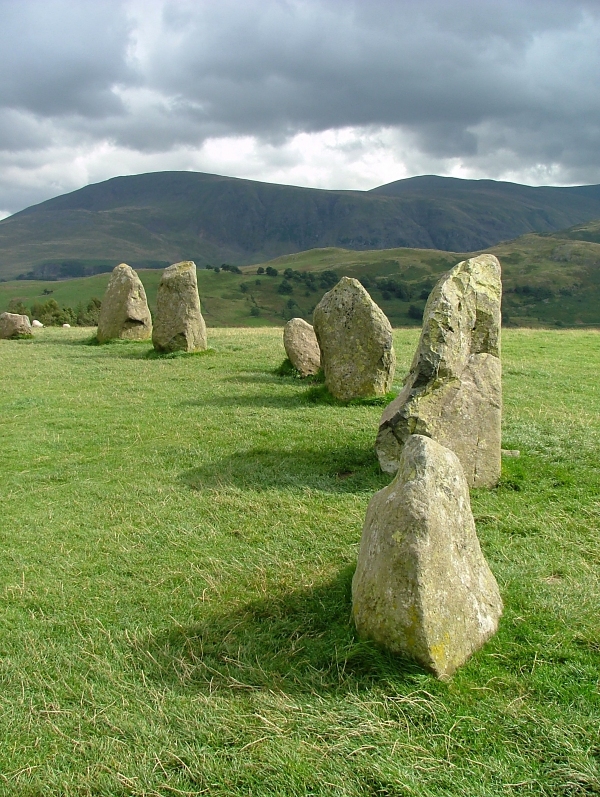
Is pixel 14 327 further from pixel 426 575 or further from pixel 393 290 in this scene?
pixel 393 290

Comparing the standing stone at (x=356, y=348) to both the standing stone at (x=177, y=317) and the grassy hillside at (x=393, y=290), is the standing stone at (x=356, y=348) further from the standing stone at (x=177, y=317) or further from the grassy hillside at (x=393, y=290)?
the grassy hillside at (x=393, y=290)

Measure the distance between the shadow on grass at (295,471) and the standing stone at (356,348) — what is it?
373cm

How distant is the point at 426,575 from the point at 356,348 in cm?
991

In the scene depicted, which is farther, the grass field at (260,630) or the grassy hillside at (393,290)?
the grassy hillside at (393,290)

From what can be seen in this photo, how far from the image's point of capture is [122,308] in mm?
26109

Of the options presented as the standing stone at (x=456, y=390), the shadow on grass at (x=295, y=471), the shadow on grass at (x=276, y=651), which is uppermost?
the standing stone at (x=456, y=390)

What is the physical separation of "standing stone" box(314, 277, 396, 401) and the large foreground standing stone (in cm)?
888

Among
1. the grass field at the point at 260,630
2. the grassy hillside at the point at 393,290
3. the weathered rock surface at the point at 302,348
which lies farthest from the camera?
the grassy hillside at the point at 393,290

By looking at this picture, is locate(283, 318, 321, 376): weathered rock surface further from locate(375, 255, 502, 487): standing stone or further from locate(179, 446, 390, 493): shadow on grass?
locate(375, 255, 502, 487): standing stone

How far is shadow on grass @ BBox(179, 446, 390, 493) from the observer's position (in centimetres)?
952

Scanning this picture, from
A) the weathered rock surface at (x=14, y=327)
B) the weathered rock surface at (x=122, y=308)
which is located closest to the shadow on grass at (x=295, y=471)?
the weathered rock surface at (x=122, y=308)

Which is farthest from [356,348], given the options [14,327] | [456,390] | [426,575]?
[14,327]

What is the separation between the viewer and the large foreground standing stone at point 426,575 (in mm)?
5082

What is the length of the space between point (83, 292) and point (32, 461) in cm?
12493
